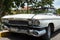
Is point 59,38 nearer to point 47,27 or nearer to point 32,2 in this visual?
point 47,27

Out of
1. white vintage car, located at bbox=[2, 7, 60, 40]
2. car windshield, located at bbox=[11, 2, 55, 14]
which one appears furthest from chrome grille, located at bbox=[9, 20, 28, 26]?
car windshield, located at bbox=[11, 2, 55, 14]

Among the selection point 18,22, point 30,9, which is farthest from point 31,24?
point 30,9

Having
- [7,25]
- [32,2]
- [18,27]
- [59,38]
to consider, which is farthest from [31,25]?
[32,2]

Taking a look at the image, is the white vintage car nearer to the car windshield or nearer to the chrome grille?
the chrome grille

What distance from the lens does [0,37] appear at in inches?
316

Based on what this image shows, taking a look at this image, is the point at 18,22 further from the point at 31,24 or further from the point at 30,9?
the point at 30,9

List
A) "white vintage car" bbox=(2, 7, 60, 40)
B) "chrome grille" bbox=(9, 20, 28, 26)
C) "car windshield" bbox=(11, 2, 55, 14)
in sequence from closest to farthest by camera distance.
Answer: "white vintage car" bbox=(2, 7, 60, 40) < "chrome grille" bbox=(9, 20, 28, 26) < "car windshield" bbox=(11, 2, 55, 14)

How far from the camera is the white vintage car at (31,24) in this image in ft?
22.7

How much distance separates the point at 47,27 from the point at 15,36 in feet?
5.98

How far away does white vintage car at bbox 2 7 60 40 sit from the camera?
22.7ft

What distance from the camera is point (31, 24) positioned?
6.96 meters

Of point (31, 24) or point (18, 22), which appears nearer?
point (31, 24)

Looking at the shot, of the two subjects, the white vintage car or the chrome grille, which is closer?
the white vintage car

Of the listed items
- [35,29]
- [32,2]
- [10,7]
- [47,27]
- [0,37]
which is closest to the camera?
[35,29]
